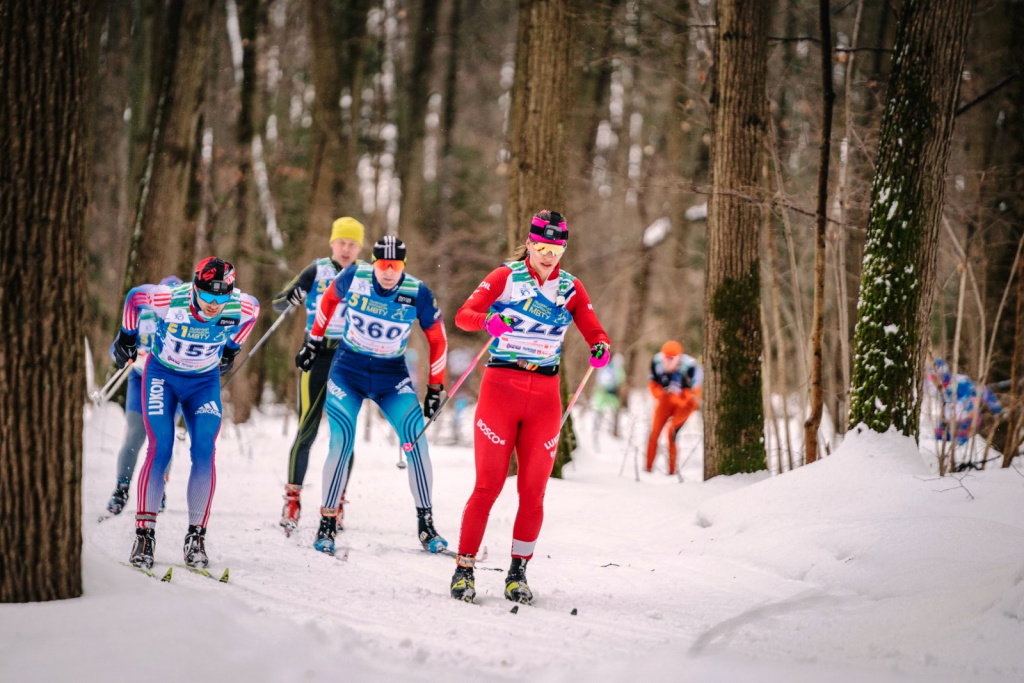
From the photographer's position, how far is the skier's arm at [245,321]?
6.00 meters

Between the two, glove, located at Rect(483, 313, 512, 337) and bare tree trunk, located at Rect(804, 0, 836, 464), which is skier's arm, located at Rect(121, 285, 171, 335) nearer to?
glove, located at Rect(483, 313, 512, 337)

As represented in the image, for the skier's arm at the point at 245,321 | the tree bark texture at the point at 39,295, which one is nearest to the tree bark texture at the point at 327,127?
the skier's arm at the point at 245,321

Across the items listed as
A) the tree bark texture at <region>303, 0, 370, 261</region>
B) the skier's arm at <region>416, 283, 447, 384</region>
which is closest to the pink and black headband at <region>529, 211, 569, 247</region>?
the skier's arm at <region>416, 283, 447, 384</region>

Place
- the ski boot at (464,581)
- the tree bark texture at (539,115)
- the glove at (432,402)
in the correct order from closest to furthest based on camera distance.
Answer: the ski boot at (464,581)
the glove at (432,402)
the tree bark texture at (539,115)

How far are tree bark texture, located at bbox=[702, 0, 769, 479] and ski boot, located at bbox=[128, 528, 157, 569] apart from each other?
15.7ft

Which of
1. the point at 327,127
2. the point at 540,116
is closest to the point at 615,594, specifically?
the point at 540,116

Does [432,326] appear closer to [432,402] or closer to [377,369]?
[377,369]

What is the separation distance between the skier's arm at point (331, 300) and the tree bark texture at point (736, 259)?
11.3 feet

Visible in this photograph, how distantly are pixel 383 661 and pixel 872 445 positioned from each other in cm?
417

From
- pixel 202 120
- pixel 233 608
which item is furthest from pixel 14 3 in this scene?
pixel 202 120

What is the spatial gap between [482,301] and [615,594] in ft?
6.12

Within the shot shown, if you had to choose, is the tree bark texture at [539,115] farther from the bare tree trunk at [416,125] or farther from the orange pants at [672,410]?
the bare tree trunk at [416,125]

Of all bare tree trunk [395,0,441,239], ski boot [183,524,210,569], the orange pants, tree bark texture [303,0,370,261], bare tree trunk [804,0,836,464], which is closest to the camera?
ski boot [183,524,210,569]

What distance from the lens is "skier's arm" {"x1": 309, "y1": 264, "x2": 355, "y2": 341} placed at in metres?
6.15
